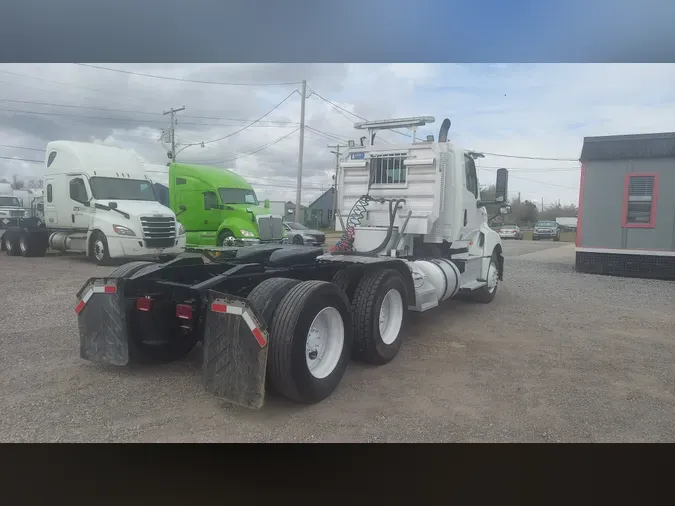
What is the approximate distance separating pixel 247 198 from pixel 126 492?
1178 centimetres

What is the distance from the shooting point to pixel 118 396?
13.5 feet

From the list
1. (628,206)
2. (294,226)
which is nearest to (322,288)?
(294,226)

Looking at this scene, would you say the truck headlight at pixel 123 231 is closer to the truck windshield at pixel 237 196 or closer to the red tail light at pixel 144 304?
the truck windshield at pixel 237 196

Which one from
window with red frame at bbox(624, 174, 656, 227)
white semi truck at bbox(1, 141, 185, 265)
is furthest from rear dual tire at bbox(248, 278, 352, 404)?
window with red frame at bbox(624, 174, 656, 227)

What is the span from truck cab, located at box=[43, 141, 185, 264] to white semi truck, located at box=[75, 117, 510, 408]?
23.3 ft

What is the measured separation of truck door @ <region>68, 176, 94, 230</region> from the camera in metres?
13.0

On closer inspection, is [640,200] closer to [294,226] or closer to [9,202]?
[294,226]

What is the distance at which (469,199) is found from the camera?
25.2 feet

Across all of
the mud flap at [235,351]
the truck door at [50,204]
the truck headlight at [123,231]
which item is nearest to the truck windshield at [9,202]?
the truck door at [50,204]

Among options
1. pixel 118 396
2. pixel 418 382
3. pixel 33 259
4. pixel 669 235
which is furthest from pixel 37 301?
pixel 669 235

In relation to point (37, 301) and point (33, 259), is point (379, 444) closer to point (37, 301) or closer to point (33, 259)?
point (37, 301)

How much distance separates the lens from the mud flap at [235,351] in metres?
3.52

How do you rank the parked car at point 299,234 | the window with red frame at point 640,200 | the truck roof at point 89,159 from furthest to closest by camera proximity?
1. the truck roof at point 89,159
2. the window with red frame at point 640,200
3. the parked car at point 299,234

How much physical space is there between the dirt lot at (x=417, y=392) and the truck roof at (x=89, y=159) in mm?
6816
